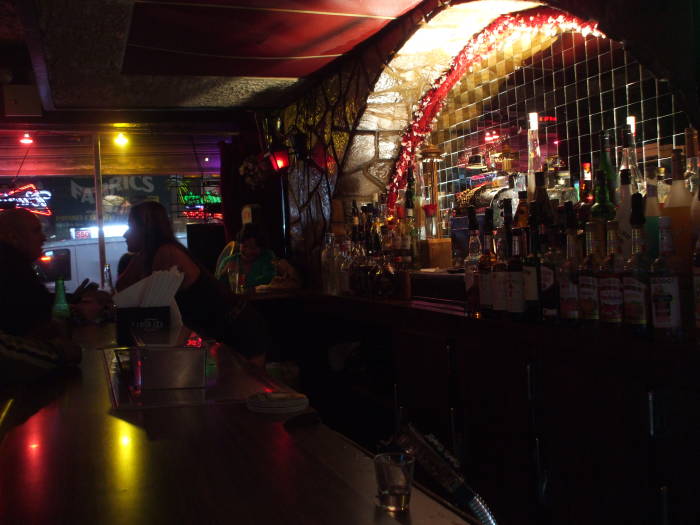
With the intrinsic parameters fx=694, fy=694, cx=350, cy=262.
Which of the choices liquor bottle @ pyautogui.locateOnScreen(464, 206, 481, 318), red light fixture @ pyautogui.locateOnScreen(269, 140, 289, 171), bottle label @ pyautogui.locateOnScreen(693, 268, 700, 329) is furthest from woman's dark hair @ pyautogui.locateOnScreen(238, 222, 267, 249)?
bottle label @ pyautogui.locateOnScreen(693, 268, 700, 329)

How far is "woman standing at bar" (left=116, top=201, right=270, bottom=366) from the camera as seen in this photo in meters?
3.20

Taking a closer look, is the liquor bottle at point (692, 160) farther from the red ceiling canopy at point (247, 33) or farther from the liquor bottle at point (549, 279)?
the red ceiling canopy at point (247, 33)

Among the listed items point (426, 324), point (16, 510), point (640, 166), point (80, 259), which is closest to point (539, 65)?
point (640, 166)

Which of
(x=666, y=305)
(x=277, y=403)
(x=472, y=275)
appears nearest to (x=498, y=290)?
(x=472, y=275)

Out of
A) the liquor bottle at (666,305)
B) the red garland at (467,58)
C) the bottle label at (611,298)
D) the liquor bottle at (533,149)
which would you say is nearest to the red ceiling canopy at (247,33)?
the red garland at (467,58)

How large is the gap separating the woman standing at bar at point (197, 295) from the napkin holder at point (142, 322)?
32.5 inches

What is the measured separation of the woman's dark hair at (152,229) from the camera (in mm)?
3521

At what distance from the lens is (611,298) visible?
6.49 ft

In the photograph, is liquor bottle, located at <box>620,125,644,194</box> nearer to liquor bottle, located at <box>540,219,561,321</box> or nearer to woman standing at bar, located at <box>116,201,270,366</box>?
liquor bottle, located at <box>540,219,561,321</box>

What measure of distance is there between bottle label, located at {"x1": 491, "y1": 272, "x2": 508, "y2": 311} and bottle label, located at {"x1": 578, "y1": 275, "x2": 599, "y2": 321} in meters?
0.35

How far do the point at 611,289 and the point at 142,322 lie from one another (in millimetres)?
1417

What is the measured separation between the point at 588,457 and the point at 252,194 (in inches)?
227

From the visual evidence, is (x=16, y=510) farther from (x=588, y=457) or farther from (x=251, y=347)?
(x=251, y=347)

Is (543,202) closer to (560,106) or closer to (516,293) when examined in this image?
(516,293)
